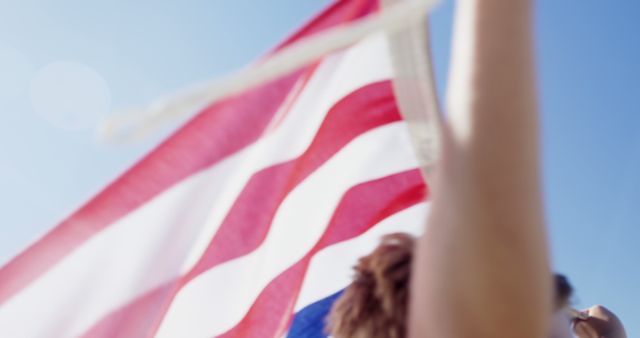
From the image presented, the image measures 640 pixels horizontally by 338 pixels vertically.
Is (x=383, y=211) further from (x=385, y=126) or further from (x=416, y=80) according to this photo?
(x=416, y=80)

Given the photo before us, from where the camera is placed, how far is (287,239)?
91.8 inches

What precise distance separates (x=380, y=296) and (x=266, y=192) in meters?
0.80

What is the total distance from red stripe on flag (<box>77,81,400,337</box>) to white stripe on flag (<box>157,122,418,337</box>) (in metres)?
0.03

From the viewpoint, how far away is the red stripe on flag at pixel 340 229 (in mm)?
2221

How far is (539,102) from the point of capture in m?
0.86

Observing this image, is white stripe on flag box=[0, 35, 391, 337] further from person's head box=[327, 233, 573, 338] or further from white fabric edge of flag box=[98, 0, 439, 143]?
white fabric edge of flag box=[98, 0, 439, 143]

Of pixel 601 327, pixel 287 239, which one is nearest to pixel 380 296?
pixel 287 239

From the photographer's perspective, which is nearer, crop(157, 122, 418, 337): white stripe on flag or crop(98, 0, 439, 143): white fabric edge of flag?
crop(98, 0, 439, 143): white fabric edge of flag

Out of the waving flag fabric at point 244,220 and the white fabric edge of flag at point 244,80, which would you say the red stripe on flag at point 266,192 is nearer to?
the waving flag fabric at point 244,220

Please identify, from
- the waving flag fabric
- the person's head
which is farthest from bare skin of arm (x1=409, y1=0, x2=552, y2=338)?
the waving flag fabric

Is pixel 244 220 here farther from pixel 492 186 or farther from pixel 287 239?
pixel 492 186

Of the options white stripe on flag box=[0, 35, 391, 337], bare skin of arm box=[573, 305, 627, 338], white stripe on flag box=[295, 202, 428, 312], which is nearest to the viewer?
white stripe on flag box=[0, 35, 391, 337]

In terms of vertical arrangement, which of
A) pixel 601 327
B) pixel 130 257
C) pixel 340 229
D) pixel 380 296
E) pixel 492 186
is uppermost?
pixel 340 229

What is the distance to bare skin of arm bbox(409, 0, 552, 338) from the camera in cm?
85
